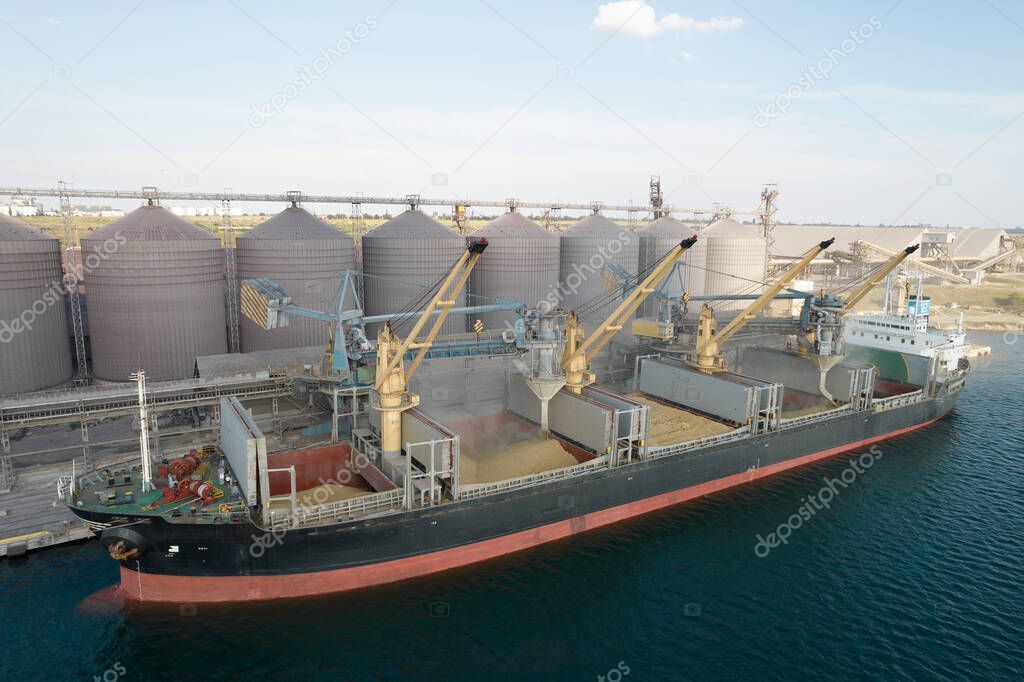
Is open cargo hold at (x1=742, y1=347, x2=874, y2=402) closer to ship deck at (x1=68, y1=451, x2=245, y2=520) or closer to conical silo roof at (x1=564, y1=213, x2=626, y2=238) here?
conical silo roof at (x1=564, y1=213, x2=626, y2=238)

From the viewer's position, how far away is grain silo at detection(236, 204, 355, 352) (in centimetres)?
3728

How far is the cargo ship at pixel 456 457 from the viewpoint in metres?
20.0

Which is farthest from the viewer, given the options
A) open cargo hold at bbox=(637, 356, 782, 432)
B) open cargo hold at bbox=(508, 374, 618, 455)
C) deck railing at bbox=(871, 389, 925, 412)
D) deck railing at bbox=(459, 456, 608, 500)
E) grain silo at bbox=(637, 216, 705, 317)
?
grain silo at bbox=(637, 216, 705, 317)

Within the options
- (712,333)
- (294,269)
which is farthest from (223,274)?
(712,333)

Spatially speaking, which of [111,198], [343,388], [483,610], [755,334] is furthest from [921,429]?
[111,198]

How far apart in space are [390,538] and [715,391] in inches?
775

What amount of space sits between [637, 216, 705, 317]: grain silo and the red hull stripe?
33.6 m

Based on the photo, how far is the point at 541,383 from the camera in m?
28.1

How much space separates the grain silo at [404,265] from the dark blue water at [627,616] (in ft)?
70.9

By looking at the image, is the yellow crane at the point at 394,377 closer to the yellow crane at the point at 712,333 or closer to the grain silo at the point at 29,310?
the yellow crane at the point at 712,333

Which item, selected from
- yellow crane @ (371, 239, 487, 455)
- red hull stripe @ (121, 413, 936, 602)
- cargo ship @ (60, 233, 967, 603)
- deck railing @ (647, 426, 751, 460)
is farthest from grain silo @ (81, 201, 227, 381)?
deck railing @ (647, 426, 751, 460)

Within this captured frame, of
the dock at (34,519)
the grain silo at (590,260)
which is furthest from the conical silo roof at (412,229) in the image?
the dock at (34,519)

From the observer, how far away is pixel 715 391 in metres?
32.8

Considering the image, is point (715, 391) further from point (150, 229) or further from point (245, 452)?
point (150, 229)
